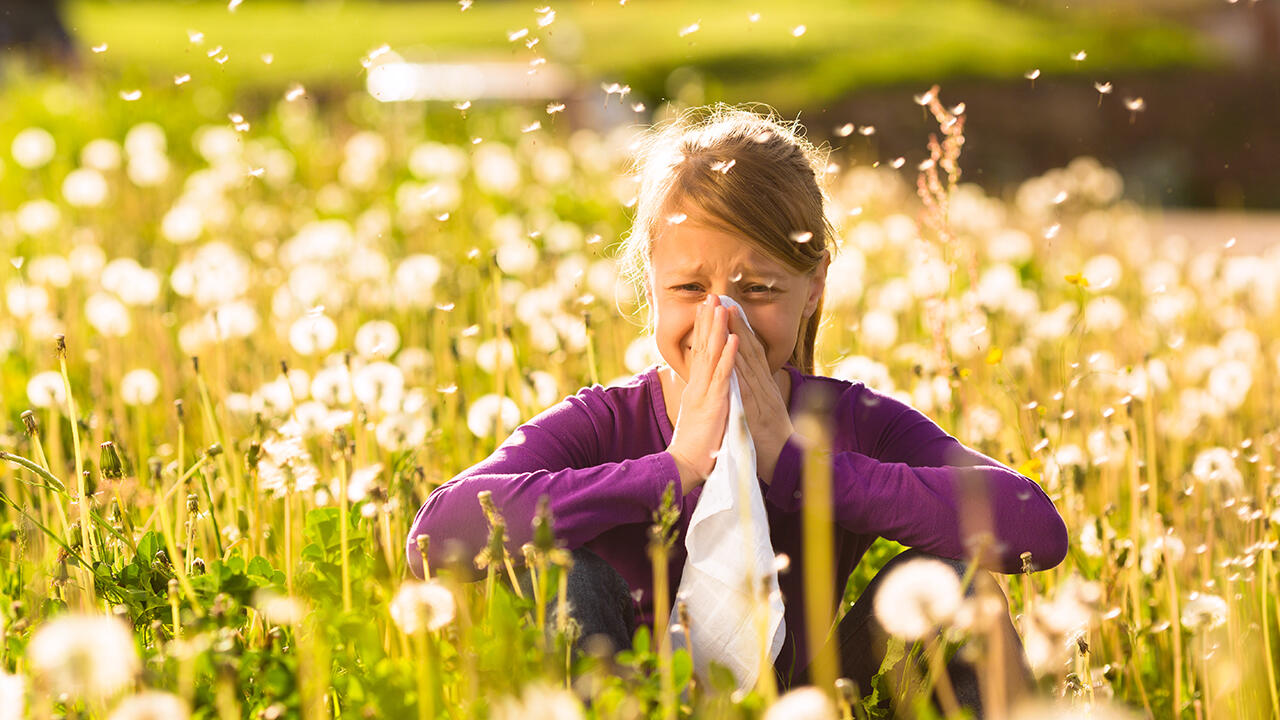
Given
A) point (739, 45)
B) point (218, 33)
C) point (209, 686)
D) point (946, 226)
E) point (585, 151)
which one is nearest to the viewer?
point (209, 686)

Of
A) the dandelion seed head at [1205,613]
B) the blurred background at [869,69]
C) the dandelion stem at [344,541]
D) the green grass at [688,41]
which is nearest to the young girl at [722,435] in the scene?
the dandelion stem at [344,541]

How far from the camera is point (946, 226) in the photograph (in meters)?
2.11

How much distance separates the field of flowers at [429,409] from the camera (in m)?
1.39

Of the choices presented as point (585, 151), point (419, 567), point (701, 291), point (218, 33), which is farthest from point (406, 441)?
point (218, 33)

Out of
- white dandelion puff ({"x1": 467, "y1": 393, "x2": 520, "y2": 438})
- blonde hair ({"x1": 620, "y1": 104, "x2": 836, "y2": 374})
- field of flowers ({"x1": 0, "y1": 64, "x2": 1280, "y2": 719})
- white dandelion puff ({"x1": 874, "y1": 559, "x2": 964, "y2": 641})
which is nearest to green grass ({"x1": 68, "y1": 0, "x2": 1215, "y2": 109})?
field of flowers ({"x1": 0, "y1": 64, "x2": 1280, "y2": 719})

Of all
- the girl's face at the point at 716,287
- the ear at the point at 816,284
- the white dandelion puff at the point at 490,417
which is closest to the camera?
the girl's face at the point at 716,287

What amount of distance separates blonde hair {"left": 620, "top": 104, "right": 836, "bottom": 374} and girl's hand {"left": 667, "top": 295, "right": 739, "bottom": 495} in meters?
0.17

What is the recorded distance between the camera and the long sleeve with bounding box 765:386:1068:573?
5.50 ft

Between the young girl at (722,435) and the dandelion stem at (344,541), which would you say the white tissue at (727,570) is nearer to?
the young girl at (722,435)

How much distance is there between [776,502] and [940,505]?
0.21 m

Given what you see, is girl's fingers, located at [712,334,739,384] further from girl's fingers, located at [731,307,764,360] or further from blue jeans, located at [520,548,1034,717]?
blue jeans, located at [520,548,1034,717]

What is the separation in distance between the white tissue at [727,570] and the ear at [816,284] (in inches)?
16.3

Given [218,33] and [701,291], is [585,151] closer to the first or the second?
[701,291]

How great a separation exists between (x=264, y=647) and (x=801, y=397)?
2.74ft
